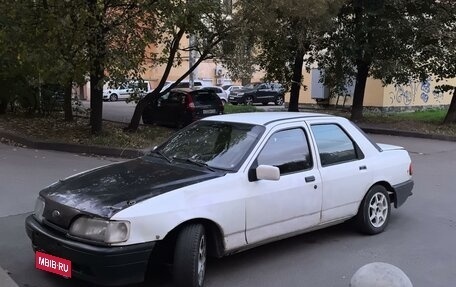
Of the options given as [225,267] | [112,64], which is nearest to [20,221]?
[225,267]

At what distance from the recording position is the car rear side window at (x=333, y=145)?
563 cm

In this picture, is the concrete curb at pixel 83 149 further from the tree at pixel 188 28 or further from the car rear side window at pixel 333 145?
the car rear side window at pixel 333 145

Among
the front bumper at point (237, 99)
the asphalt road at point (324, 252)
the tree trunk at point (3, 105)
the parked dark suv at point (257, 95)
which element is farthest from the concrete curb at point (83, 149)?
the parked dark suv at point (257, 95)

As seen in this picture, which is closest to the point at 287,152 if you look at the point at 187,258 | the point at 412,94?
the point at 187,258

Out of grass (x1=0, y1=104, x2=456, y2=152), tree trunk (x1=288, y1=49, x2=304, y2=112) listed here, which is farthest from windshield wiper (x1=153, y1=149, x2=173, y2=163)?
tree trunk (x1=288, y1=49, x2=304, y2=112)

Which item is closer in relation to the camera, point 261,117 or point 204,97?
point 261,117

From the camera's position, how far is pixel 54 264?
415 cm

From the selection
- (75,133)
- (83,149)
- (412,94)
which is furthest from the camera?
(412,94)

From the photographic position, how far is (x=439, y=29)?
17.1 meters

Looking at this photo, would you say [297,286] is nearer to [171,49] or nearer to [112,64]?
[112,64]

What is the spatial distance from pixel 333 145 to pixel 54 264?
124 inches

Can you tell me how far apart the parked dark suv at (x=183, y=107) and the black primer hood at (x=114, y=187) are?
1347 centimetres

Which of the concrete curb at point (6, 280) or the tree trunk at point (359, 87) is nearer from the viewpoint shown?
the concrete curb at point (6, 280)

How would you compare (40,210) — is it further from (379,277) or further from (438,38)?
(438,38)
